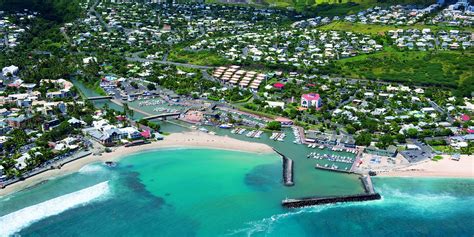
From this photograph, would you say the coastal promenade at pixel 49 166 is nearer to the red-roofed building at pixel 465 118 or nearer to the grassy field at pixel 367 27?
the red-roofed building at pixel 465 118

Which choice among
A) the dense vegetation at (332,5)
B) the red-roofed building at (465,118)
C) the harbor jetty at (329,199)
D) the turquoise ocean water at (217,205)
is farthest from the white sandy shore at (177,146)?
the dense vegetation at (332,5)

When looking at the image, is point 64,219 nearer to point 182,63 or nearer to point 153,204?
point 153,204

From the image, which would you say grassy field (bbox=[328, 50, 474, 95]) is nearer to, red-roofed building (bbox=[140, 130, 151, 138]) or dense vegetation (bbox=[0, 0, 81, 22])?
red-roofed building (bbox=[140, 130, 151, 138])

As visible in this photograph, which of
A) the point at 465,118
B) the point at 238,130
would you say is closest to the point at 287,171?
the point at 238,130

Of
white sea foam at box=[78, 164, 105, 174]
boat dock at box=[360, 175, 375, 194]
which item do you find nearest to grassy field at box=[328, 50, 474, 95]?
boat dock at box=[360, 175, 375, 194]

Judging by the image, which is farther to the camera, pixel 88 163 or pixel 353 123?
pixel 353 123

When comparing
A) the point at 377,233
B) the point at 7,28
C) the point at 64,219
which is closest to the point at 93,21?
the point at 7,28
